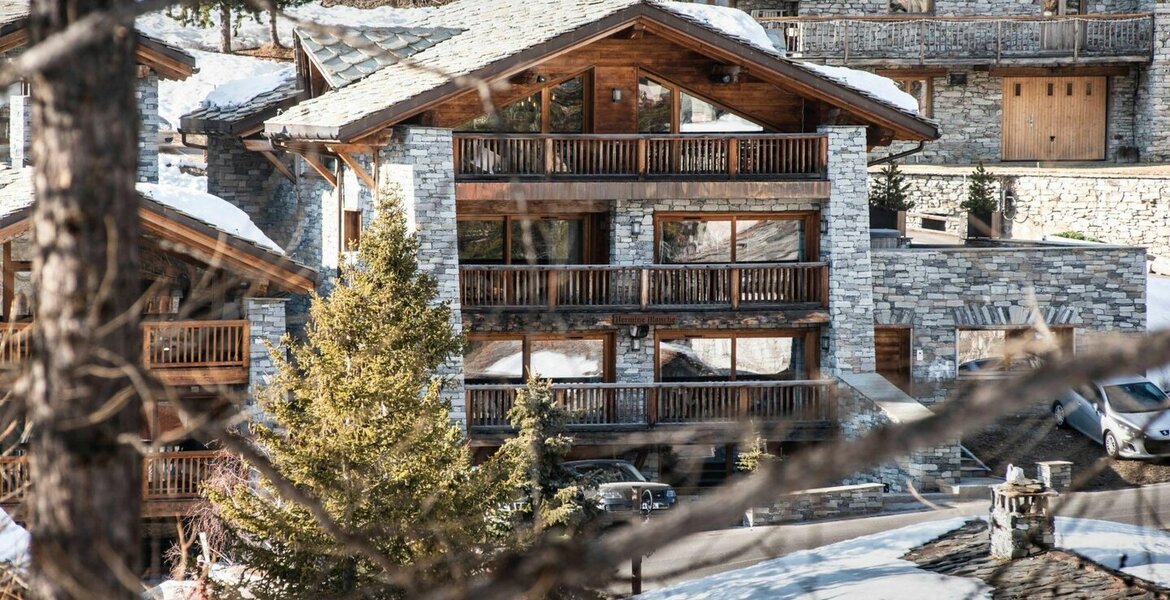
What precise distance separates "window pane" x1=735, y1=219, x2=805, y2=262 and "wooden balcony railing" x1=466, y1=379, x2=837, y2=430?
2.16 metres

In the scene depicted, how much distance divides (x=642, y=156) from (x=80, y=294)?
17866 mm

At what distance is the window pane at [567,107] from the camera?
2173cm

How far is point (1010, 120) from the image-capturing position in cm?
3691

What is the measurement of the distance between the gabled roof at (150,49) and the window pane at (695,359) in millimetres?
8585

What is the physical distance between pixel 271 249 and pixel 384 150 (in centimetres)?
251

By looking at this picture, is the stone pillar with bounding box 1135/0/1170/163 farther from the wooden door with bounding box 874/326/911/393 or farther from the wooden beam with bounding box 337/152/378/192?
the wooden beam with bounding box 337/152/378/192

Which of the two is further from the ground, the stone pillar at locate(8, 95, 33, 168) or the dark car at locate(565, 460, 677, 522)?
the stone pillar at locate(8, 95, 33, 168)

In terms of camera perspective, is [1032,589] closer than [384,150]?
Yes

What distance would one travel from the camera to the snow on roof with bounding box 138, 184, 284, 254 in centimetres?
1934

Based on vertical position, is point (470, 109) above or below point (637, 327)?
above

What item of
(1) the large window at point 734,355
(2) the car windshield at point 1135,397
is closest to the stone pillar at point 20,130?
(1) the large window at point 734,355

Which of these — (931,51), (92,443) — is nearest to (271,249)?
(92,443)

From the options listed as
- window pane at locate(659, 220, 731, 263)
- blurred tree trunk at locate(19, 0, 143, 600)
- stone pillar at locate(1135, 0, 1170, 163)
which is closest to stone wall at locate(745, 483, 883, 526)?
window pane at locate(659, 220, 731, 263)

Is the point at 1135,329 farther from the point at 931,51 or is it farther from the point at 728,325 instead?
the point at 931,51
